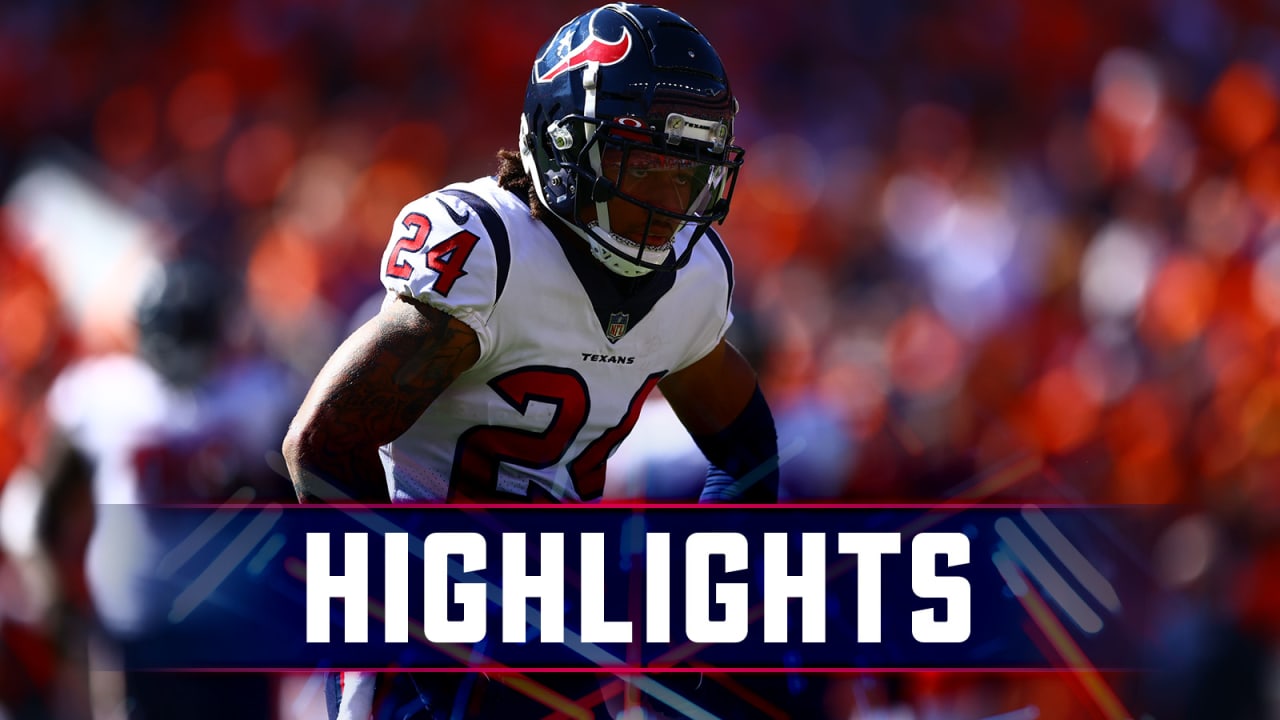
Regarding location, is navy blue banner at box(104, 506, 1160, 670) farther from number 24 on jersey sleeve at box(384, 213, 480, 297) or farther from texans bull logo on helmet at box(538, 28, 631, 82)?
texans bull logo on helmet at box(538, 28, 631, 82)

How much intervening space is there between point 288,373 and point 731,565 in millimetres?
3030

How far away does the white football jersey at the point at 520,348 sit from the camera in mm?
2439

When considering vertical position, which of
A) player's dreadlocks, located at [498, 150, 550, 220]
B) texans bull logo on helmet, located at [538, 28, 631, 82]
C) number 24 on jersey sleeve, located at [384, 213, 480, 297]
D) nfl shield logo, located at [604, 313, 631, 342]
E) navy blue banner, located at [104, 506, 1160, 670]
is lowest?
navy blue banner, located at [104, 506, 1160, 670]

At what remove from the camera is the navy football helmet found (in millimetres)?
2570

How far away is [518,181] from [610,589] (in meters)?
0.73

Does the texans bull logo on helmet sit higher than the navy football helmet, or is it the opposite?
the texans bull logo on helmet

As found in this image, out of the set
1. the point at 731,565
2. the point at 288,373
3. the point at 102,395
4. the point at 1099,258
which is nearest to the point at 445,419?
the point at 731,565

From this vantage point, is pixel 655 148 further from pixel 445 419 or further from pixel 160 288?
pixel 160 288

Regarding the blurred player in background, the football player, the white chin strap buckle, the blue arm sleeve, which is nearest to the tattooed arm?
the football player

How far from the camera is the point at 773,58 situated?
26.5 feet

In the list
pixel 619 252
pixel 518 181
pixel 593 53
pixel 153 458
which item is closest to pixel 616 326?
pixel 619 252

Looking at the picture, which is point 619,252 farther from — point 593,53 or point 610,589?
point 610,589

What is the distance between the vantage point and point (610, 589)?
9.16 ft

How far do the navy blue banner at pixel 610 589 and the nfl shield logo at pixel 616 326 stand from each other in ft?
0.96
